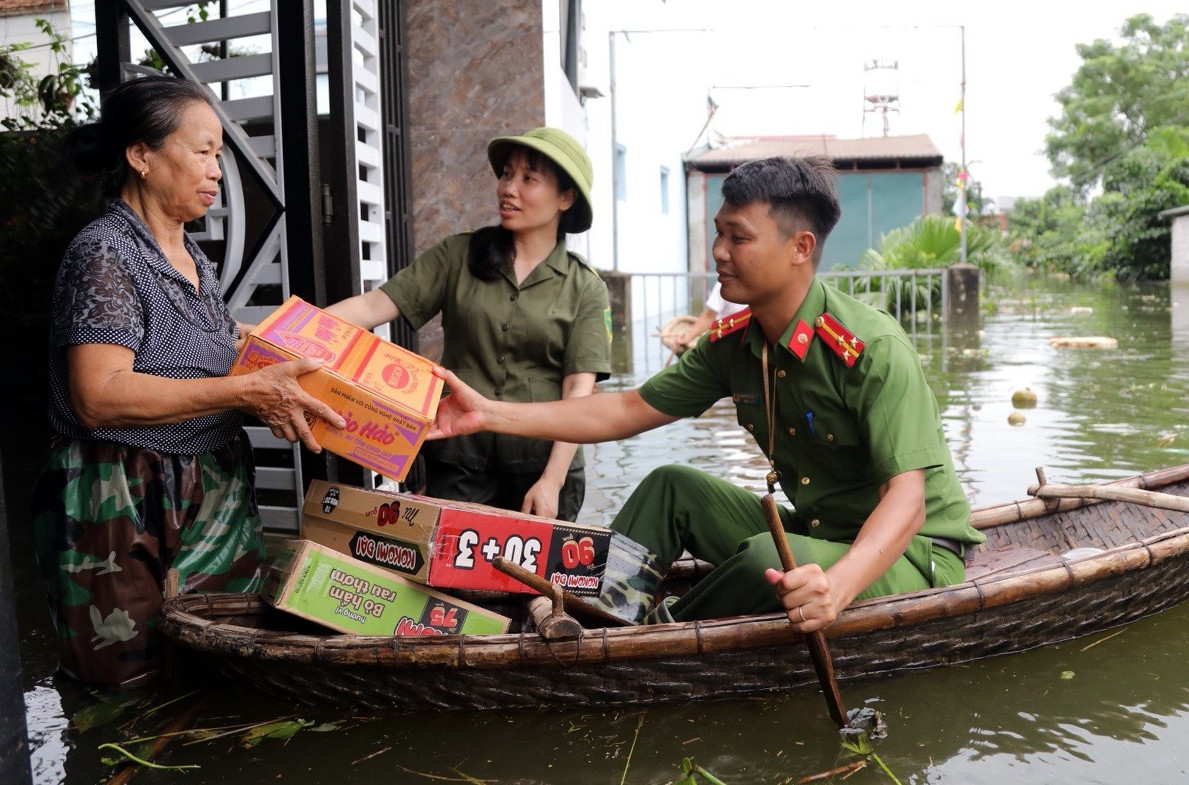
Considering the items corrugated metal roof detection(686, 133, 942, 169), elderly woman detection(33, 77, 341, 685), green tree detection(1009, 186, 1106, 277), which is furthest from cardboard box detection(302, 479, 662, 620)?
green tree detection(1009, 186, 1106, 277)

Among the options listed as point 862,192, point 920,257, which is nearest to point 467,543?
point 920,257

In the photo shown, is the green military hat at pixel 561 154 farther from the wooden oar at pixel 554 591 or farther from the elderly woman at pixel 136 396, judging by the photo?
the wooden oar at pixel 554 591

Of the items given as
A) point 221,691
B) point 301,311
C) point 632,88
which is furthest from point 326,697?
point 632,88

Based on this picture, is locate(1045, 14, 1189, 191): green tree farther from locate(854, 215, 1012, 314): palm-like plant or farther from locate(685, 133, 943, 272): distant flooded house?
locate(854, 215, 1012, 314): palm-like plant

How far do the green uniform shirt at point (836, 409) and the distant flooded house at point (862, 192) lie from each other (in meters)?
19.6

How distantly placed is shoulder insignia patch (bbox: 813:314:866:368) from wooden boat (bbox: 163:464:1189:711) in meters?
0.65

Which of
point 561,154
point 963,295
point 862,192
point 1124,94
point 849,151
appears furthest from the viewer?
point 1124,94

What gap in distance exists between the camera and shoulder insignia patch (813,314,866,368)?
2947mm

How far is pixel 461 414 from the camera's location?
339 centimetres

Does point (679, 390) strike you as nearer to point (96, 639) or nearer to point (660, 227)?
point (96, 639)

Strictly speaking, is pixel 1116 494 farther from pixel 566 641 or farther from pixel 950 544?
pixel 566 641

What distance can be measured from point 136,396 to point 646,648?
1420 millimetres

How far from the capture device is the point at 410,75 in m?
5.95

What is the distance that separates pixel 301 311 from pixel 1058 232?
142ft
